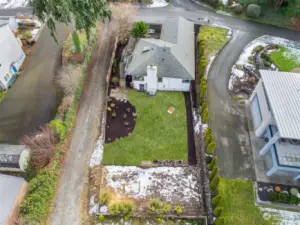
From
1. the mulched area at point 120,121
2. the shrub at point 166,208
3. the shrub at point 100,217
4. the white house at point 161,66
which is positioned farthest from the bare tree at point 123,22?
the shrub at point 100,217

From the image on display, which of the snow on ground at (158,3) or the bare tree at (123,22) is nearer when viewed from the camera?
the bare tree at (123,22)

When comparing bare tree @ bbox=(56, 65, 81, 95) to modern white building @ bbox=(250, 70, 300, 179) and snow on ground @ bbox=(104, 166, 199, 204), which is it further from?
modern white building @ bbox=(250, 70, 300, 179)

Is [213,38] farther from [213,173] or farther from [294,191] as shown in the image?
Result: [294,191]

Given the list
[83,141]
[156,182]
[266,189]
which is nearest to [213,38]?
[266,189]

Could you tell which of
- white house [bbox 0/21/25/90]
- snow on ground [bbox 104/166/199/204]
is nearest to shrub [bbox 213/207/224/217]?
snow on ground [bbox 104/166/199/204]

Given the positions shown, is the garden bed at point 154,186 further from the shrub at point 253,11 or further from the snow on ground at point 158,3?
the snow on ground at point 158,3

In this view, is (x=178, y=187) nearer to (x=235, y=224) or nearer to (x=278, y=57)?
(x=235, y=224)

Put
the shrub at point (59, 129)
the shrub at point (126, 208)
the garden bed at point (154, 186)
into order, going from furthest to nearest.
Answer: the shrub at point (59, 129) → the garden bed at point (154, 186) → the shrub at point (126, 208)

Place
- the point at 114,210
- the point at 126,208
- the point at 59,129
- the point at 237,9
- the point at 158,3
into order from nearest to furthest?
1. the point at 126,208
2. the point at 114,210
3. the point at 59,129
4. the point at 237,9
5. the point at 158,3
